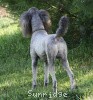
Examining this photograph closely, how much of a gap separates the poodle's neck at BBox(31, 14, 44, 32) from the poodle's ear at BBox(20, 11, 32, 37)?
10 cm

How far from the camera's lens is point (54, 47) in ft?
24.5

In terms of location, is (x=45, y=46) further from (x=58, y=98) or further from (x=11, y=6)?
(x=11, y=6)

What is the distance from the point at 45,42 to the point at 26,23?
40.2 inches

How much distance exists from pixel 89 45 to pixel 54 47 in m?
3.90

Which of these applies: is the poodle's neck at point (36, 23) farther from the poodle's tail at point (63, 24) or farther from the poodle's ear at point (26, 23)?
the poodle's tail at point (63, 24)

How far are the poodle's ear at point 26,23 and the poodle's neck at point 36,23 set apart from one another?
10 centimetres

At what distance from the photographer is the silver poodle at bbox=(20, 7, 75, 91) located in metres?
7.49

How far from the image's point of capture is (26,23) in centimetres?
852

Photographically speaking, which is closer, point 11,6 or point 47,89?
point 47,89

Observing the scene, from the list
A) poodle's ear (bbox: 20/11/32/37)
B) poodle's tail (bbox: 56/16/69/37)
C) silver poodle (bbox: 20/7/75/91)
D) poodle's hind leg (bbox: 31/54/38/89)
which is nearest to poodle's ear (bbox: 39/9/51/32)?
silver poodle (bbox: 20/7/75/91)

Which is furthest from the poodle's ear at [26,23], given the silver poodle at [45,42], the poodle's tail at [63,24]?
the poodle's tail at [63,24]

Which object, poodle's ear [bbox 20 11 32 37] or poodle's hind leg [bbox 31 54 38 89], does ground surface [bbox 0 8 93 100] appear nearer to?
poodle's hind leg [bbox 31 54 38 89]

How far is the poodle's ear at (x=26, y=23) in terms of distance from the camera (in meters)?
8.48

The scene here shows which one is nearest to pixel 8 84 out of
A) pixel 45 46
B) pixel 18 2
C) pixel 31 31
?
pixel 31 31
